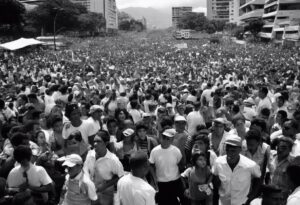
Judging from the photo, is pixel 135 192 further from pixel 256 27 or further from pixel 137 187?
pixel 256 27

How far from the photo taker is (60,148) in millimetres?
4984

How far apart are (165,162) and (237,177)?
900mm

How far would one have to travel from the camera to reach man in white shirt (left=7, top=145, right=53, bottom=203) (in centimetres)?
351

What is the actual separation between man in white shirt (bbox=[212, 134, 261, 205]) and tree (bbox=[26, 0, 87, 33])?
58830 mm

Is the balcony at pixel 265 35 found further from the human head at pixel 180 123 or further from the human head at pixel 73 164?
the human head at pixel 73 164

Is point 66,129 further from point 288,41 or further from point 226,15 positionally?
point 226,15

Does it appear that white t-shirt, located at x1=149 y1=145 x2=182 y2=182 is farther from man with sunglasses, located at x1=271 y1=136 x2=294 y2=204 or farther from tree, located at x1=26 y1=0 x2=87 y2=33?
tree, located at x1=26 y1=0 x2=87 y2=33

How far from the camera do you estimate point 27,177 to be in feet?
11.6

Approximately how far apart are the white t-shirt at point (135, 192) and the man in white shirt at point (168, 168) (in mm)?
1074

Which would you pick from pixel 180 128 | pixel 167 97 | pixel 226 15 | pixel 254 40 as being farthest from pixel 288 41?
pixel 226 15

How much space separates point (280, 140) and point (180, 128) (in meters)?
1.45

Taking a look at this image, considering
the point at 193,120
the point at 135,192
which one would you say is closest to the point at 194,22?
the point at 193,120

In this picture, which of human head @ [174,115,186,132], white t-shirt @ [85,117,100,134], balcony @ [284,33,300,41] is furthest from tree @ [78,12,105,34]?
human head @ [174,115,186,132]

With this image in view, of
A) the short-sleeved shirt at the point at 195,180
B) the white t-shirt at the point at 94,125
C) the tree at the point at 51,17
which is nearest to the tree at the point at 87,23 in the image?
the tree at the point at 51,17
